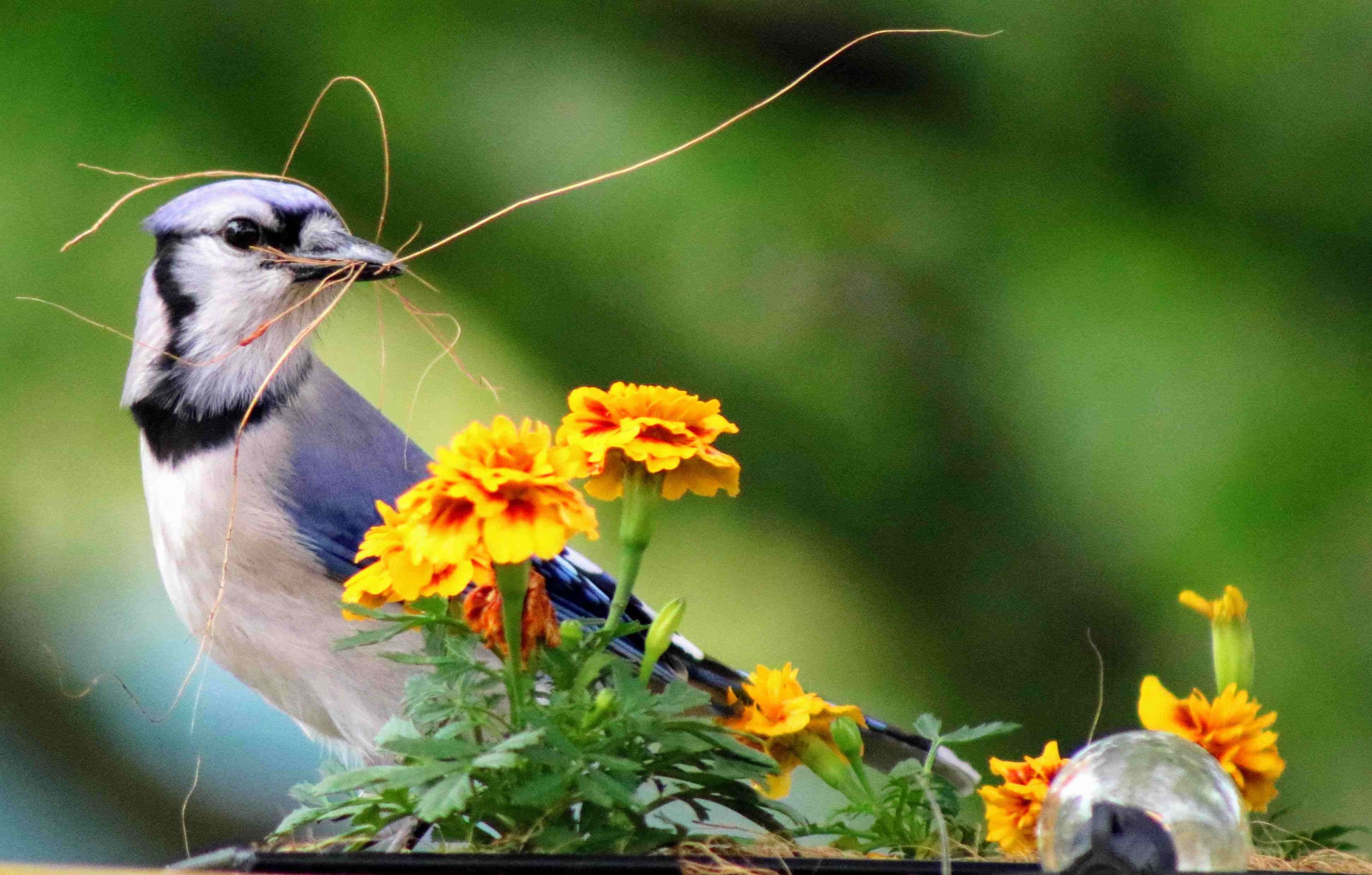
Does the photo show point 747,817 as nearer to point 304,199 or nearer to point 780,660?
point 780,660

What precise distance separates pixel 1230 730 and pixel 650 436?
1.28 ft

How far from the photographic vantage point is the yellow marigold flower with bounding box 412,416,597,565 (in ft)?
1.79

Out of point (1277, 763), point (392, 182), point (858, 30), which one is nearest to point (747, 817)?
point (1277, 763)

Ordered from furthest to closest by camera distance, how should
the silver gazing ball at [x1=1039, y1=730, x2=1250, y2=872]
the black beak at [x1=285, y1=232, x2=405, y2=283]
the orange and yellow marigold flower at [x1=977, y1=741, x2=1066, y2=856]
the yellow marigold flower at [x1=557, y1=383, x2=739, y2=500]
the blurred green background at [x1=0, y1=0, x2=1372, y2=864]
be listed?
1. the blurred green background at [x1=0, y1=0, x2=1372, y2=864]
2. the black beak at [x1=285, y1=232, x2=405, y2=283]
3. the orange and yellow marigold flower at [x1=977, y1=741, x2=1066, y2=856]
4. the yellow marigold flower at [x1=557, y1=383, x2=739, y2=500]
5. the silver gazing ball at [x1=1039, y1=730, x2=1250, y2=872]

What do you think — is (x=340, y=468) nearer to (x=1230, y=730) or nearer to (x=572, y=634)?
(x=572, y=634)

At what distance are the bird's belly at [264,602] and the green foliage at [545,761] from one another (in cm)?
29

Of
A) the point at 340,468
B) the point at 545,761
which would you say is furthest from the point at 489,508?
the point at 340,468

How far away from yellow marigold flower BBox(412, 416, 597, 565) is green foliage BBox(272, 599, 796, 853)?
3.0 inches

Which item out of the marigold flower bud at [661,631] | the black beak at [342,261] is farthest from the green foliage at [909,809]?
the black beak at [342,261]

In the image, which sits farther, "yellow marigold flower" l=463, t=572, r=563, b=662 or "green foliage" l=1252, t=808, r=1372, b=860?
"green foliage" l=1252, t=808, r=1372, b=860

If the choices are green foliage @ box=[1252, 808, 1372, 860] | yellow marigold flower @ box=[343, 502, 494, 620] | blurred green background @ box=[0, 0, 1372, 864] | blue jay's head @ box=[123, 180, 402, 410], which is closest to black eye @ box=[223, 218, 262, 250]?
blue jay's head @ box=[123, 180, 402, 410]

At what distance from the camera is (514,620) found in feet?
1.94

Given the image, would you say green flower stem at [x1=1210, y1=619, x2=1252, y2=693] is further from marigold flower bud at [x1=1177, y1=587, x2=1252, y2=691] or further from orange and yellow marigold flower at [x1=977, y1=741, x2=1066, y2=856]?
orange and yellow marigold flower at [x1=977, y1=741, x2=1066, y2=856]

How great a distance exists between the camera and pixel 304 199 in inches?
38.9
